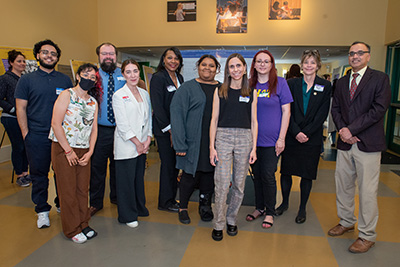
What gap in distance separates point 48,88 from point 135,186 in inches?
53.3

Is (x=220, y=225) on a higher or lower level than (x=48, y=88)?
lower

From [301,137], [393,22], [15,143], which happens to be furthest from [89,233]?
[393,22]

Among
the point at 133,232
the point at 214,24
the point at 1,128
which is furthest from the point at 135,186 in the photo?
the point at 214,24

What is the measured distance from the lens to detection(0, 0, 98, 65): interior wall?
594cm

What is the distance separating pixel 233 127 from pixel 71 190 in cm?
159

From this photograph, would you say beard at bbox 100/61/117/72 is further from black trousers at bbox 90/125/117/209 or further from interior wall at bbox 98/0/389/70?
interior wall at bbox 98/0/389/70

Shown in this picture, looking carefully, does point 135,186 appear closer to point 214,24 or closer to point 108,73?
point 108,73

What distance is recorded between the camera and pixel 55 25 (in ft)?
24.5

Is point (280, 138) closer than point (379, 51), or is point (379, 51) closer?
point (280, 138)

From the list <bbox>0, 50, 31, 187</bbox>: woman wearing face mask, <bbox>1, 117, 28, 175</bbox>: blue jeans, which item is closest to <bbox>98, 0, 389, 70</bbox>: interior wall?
<bbox>0, 50, 31, 187</bbox>: woman wearing face mask

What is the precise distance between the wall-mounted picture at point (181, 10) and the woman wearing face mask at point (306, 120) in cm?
685

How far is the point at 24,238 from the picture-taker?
109 inches

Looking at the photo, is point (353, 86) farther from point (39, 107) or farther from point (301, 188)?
point (39, 107)

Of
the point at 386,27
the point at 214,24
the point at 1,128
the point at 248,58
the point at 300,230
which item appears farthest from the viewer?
the point at 214,24
